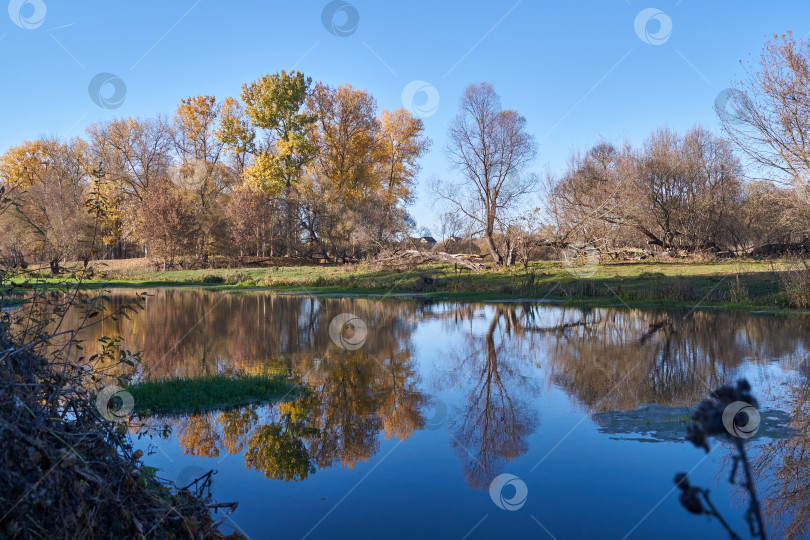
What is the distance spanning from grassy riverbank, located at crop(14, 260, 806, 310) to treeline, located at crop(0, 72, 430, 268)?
652 centimetres

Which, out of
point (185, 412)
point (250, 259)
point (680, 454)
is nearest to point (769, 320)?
point (680, 454)

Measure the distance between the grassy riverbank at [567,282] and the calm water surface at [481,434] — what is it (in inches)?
265

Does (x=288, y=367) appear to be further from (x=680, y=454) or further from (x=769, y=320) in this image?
(x=769, y=320)

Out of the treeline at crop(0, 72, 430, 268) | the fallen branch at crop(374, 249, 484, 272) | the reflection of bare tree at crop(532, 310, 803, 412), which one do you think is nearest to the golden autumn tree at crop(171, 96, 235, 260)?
the treeline at crop(0, 72, 430, 268)

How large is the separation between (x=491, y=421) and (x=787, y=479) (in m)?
3.00

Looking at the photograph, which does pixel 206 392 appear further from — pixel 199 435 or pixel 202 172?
pixel 202 172

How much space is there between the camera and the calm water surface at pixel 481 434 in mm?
4543

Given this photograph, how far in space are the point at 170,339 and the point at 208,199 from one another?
3555 centimetres

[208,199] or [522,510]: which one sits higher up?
[208,199]

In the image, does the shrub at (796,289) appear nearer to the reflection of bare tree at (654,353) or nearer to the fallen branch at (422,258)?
the reflection of bare tree at (654,353)

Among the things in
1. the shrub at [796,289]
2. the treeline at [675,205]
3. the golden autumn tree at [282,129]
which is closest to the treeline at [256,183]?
the golden autumn tree at [282,129]

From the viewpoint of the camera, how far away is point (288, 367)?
9984mm

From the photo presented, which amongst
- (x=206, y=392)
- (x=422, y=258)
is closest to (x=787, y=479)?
(x=206, y=392)

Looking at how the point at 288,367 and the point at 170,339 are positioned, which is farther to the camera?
the point at 170,339
